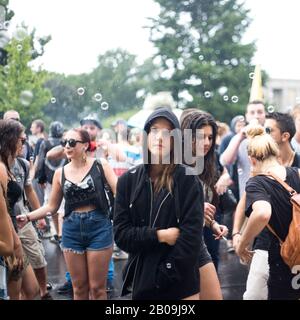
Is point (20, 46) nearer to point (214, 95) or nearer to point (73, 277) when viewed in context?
point (214, 95)

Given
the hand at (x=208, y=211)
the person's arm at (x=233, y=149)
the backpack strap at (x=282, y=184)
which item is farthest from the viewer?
the person's arm at (x=233, y=149)

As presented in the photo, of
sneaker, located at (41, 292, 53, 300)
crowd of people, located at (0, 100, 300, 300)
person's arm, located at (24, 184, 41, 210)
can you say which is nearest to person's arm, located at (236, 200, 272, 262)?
crowd of people, located at (0, 100, 300, 300)

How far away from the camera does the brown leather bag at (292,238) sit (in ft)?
6.91

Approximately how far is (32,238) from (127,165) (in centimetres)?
141

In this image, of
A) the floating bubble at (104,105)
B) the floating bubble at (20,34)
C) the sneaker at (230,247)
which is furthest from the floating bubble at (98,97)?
the sneaker at (230,247)

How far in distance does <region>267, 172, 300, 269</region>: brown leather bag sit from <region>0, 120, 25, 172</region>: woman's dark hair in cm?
141

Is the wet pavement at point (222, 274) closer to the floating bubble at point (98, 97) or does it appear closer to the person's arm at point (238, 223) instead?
the person's arm at point (238, 223)

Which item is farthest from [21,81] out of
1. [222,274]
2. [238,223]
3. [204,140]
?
[222,274]

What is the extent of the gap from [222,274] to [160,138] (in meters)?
2.54

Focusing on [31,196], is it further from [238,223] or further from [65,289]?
[238,223]

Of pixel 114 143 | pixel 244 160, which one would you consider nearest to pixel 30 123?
pixel 114 143

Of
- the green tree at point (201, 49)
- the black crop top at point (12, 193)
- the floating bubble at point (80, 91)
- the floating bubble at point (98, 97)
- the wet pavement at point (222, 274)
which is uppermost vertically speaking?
the green tree at point (201, 49)

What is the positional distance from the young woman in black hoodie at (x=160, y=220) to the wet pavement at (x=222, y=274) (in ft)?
5.17

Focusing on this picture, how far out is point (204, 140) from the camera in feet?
8.38
